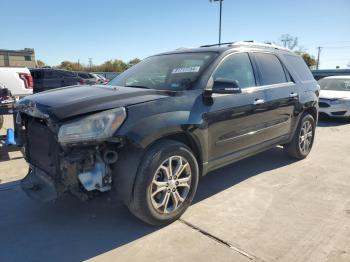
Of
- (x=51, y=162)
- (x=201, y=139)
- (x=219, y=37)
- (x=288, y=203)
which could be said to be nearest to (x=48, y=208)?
(x=51, y=162)

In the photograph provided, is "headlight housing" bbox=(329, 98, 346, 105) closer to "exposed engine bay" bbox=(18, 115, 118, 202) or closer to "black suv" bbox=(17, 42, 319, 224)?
"black suv" bbox=(17, 42, 319, 224)

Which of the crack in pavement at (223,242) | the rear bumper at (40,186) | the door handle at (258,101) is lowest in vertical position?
the crack in pavement at (223,242)

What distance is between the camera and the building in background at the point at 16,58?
152 ft

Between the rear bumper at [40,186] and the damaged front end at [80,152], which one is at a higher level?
the damaged front end at [80,152]

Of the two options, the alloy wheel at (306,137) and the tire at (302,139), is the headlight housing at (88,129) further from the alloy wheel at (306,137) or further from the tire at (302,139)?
the alloy wheel at (306,137)

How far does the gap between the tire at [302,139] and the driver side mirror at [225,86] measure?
2315 millimetres

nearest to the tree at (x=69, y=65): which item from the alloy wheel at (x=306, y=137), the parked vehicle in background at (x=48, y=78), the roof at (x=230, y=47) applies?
the parked vehicle in background at (x=48, y=78)

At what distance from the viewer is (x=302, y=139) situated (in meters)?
5.64

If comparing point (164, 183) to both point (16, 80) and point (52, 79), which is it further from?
point (52, 79)

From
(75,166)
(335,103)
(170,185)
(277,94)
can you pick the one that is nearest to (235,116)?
(277,94)

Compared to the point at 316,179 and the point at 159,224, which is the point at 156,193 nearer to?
the point at 159,224

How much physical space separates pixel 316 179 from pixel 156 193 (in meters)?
2.67

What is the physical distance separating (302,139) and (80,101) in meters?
3.99

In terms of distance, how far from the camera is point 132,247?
9.82 feet
